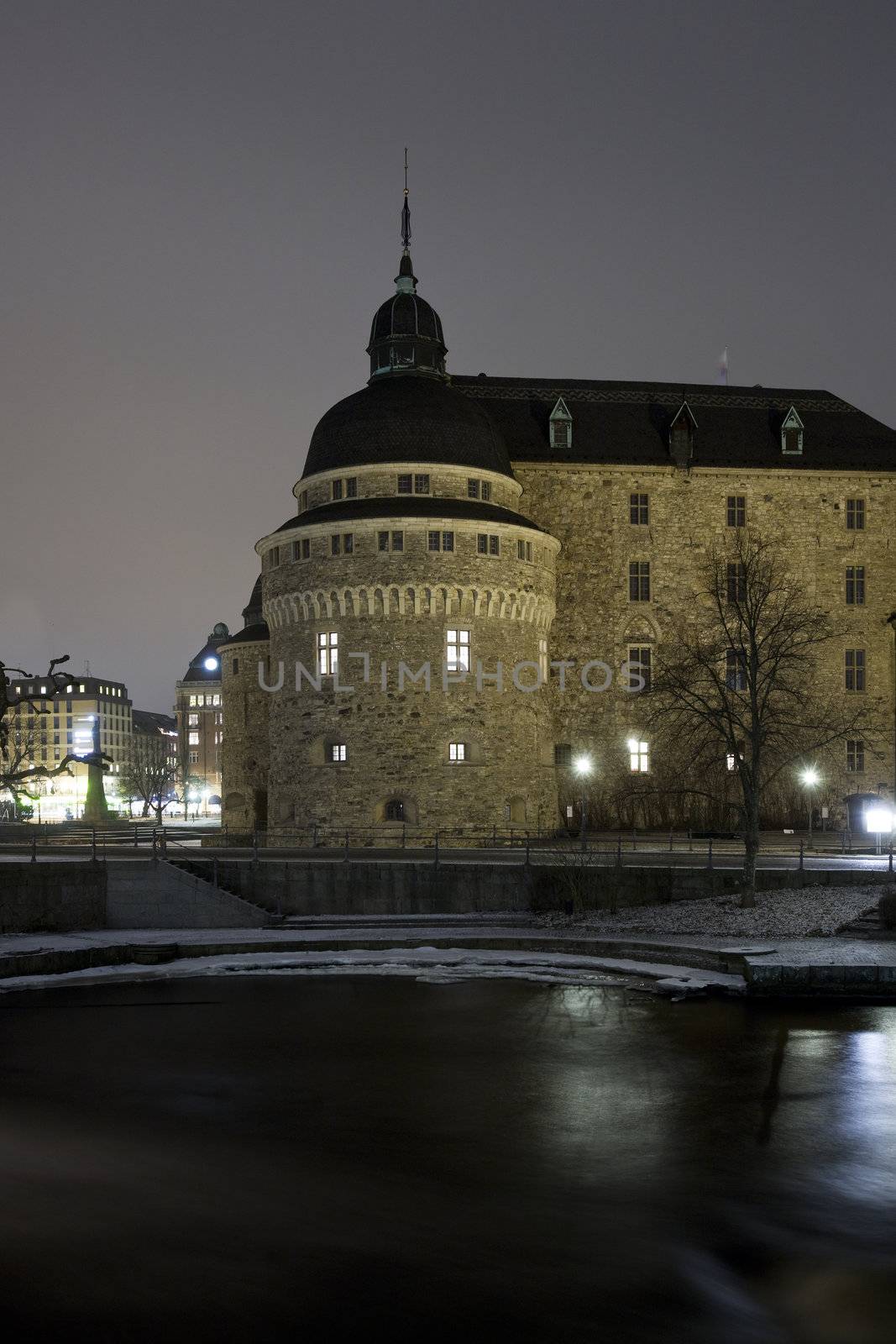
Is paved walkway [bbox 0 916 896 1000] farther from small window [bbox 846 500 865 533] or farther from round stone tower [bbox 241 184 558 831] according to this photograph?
small window [bbox 846 500 865 533]

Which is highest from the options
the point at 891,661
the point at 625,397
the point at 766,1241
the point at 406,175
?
the point at 406,175

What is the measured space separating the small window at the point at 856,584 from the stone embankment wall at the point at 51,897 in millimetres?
37379

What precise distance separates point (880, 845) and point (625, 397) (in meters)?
27.5

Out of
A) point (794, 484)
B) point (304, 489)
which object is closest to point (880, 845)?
point (794, 484)

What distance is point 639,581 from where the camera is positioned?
5581 cm

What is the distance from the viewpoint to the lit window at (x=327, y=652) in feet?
156

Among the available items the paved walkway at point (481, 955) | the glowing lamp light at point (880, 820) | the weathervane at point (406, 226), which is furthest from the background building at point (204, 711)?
the paved walkway at point (481, 955)

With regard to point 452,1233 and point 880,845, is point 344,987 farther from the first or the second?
point 880,845

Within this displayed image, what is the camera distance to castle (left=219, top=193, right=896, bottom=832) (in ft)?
153

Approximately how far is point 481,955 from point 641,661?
30.8 meters

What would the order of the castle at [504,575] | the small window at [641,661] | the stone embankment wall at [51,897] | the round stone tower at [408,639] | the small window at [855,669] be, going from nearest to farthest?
the stone embankment wall at [51,897] → the round stone tower at [408,639] → the castle at [504,575] → the small window at [641,661] → the small window at [855,669]

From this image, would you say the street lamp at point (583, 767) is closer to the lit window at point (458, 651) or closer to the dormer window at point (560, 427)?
the lit window at point (458, 651)

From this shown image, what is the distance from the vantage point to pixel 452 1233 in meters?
12.1

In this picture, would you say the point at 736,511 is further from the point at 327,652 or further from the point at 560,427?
the point at 327,652
